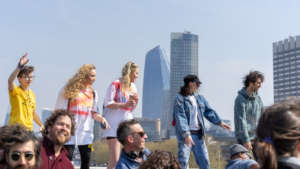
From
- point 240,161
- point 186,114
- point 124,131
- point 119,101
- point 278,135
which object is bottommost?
point 240,161

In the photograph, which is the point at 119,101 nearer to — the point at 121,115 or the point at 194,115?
the point at 121,115

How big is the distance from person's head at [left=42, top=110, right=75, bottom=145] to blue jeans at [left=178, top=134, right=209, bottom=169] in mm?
2464

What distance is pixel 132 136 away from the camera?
4.99 meters

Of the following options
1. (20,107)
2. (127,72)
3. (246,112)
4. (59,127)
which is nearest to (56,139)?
(59,127)

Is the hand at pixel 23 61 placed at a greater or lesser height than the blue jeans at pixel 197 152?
greater

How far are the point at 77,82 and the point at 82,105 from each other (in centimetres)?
39

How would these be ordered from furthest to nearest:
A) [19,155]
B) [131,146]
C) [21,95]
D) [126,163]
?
[21,95]
[131,146]
[126,163]
[19,155]

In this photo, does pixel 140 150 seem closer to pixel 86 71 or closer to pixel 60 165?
pixel 60 165

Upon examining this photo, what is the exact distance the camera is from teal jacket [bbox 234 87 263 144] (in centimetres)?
689

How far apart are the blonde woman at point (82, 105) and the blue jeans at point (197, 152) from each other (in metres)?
1.33

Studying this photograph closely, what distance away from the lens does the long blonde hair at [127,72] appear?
23.4ft

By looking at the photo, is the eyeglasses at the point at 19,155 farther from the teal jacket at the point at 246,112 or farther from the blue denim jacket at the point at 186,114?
the teal jacket at the point at 246,112

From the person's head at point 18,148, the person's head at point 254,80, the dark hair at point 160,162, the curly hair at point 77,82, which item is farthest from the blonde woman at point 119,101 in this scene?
the person's head at point 18,148

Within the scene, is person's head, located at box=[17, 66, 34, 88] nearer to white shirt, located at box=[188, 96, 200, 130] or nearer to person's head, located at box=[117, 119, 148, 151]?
person's head, located at box=[117, 119, 148, 151]
